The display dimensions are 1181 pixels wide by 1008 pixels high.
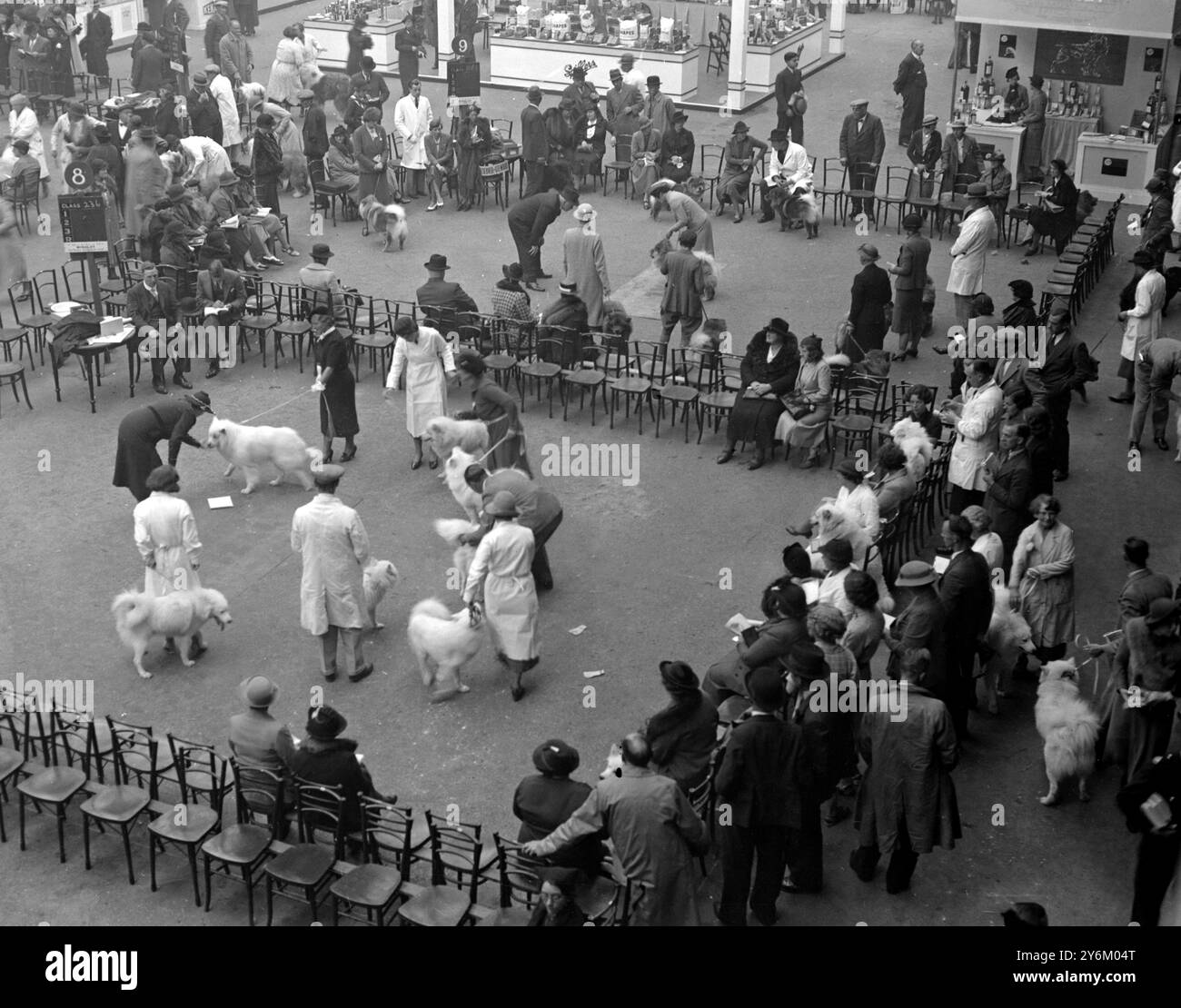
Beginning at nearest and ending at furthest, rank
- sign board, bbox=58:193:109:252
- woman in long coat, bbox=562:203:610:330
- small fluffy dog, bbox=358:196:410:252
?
woman in long coat, bbox=562:203:610:330 < sign board, bbox=58:193:109:252 < small fluffy dog, bbox=358:196:410:252

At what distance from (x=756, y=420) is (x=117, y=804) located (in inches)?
290

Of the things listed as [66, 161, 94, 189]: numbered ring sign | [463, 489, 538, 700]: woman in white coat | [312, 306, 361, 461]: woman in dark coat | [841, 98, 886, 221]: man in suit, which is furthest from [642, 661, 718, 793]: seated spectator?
[841, 98, 886, 221]: man in suit

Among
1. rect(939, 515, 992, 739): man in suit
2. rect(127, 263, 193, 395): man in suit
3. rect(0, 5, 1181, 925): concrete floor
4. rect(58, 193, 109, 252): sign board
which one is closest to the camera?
rect(0, 5, 1181, 925): concrete floor

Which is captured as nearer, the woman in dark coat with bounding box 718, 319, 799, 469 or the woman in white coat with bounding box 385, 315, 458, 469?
the woman in white coat with bounding box 385, 315, 458, 469

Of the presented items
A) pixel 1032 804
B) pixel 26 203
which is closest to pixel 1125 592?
pixel 1032 804

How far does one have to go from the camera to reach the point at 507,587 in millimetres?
10695

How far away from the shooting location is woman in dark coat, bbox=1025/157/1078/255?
19.2m

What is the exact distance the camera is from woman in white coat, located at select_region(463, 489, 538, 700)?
414 inches

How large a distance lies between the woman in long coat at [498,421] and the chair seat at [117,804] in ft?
15.0

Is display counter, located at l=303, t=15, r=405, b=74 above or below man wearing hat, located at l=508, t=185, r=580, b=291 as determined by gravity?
above

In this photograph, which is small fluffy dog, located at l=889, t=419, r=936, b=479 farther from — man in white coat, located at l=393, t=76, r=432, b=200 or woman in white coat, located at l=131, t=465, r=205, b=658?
man in white coat, located at l=393, t=76, r=432, b=200

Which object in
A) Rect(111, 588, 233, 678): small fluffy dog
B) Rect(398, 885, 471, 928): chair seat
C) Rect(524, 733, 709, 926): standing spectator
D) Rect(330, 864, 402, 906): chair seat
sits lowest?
Rect(398, 885, 471, 928): chair seat

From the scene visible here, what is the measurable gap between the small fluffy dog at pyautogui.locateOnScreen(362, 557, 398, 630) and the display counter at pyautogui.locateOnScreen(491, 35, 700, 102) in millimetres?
16507

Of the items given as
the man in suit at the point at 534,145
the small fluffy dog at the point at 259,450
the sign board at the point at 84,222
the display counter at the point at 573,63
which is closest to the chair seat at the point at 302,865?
the small fluffy dog at the point at 259,450
